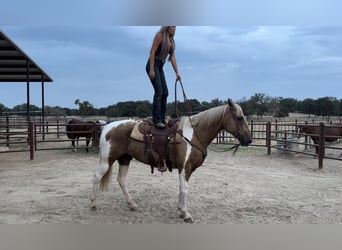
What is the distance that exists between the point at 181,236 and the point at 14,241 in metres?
1.28

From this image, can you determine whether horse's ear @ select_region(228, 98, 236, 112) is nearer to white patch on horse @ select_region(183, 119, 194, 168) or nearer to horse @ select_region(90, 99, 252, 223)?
horse @ select_region(90, 99, 252, 223)

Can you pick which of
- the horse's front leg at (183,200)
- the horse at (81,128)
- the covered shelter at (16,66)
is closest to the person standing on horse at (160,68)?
the horse's front leg at (183,200)

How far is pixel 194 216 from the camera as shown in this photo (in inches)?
141

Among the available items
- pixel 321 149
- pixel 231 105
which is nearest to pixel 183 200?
pixel 231 105

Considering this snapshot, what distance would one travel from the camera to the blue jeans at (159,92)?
3461 mm

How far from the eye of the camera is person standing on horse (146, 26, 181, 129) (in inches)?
131

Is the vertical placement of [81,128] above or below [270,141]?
above

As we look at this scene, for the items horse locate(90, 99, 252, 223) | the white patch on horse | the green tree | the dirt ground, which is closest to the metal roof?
the dirt ground

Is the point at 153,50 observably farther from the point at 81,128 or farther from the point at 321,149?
the point at 81,128

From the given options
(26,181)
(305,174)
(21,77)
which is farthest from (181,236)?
(21,77)

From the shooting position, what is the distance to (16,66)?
13094 millimetres

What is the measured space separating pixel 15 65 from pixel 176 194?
440 inches

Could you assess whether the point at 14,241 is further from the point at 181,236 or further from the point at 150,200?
the point at 150,200

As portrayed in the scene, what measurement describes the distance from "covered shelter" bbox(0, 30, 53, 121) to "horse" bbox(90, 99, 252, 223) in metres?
7.35
